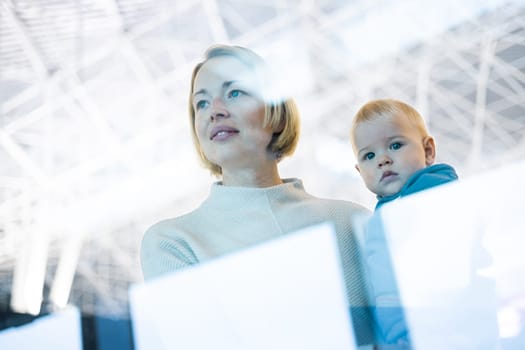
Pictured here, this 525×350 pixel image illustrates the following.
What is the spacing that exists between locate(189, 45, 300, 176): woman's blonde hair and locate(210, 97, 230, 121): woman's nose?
7 cm

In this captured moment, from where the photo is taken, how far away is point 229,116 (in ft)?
5.17

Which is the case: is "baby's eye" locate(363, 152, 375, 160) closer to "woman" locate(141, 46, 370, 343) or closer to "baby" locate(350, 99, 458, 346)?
"baby" locate(350, 99, 458, 346)

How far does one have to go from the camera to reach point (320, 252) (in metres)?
1.56

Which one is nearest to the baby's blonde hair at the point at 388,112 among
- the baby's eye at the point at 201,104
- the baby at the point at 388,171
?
the baby at the point at 388,171

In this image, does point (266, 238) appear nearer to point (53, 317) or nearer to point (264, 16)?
point (53, 317)

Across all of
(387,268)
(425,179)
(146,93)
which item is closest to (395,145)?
(425,179)

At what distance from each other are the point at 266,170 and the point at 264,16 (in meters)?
2.83

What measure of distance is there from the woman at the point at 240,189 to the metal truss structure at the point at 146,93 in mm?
944

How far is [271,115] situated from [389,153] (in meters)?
0.33

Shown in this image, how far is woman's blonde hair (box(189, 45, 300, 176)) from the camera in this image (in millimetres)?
1619

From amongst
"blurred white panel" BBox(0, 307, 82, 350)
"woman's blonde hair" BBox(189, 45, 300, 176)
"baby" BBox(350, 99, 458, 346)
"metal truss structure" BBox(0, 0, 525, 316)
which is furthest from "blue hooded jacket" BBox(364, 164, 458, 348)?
"metal truss structure" BBox(0, 0, 525, 316)

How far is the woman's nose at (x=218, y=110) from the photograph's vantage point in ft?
5.13

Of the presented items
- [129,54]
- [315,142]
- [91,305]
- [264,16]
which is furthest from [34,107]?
[91,305]

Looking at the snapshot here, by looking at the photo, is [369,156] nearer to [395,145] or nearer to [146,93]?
[395,145]
